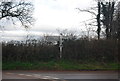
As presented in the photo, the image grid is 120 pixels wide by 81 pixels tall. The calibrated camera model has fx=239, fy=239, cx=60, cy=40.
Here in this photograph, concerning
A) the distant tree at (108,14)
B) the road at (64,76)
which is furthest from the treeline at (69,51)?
the distant tree at (108,14)

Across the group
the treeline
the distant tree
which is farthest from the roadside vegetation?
the distant tree

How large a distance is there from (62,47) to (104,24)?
14.7 meters

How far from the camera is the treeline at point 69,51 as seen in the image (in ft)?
78.9

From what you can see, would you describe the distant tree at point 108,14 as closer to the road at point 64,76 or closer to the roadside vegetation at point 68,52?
the roadside vegetation at point 68,52

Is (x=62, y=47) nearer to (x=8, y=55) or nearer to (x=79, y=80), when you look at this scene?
(x=8, y=55)

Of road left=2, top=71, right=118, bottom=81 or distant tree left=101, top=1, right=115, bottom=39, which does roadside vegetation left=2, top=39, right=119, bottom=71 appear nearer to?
road left=2, top=71, right=118, bottom=81

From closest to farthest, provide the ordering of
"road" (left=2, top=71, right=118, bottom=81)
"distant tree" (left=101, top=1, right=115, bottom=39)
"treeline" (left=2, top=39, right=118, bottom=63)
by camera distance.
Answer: "road" (left=2, top=71, right=118, bottom=81), "treeline" (left=2, top=39, right=118, bottom=63), "distant tree" (left=101, top=1, right=115, bottom=39)

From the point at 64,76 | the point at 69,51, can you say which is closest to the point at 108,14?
the point at 69,51

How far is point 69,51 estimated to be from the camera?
2470 cm

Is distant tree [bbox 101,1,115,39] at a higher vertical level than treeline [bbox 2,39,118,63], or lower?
higher

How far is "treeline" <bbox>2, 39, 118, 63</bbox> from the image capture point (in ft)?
78.9

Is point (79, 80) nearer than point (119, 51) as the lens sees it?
Yes

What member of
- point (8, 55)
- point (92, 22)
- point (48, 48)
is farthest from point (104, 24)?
point (8, 55)

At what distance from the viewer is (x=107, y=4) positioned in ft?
126
